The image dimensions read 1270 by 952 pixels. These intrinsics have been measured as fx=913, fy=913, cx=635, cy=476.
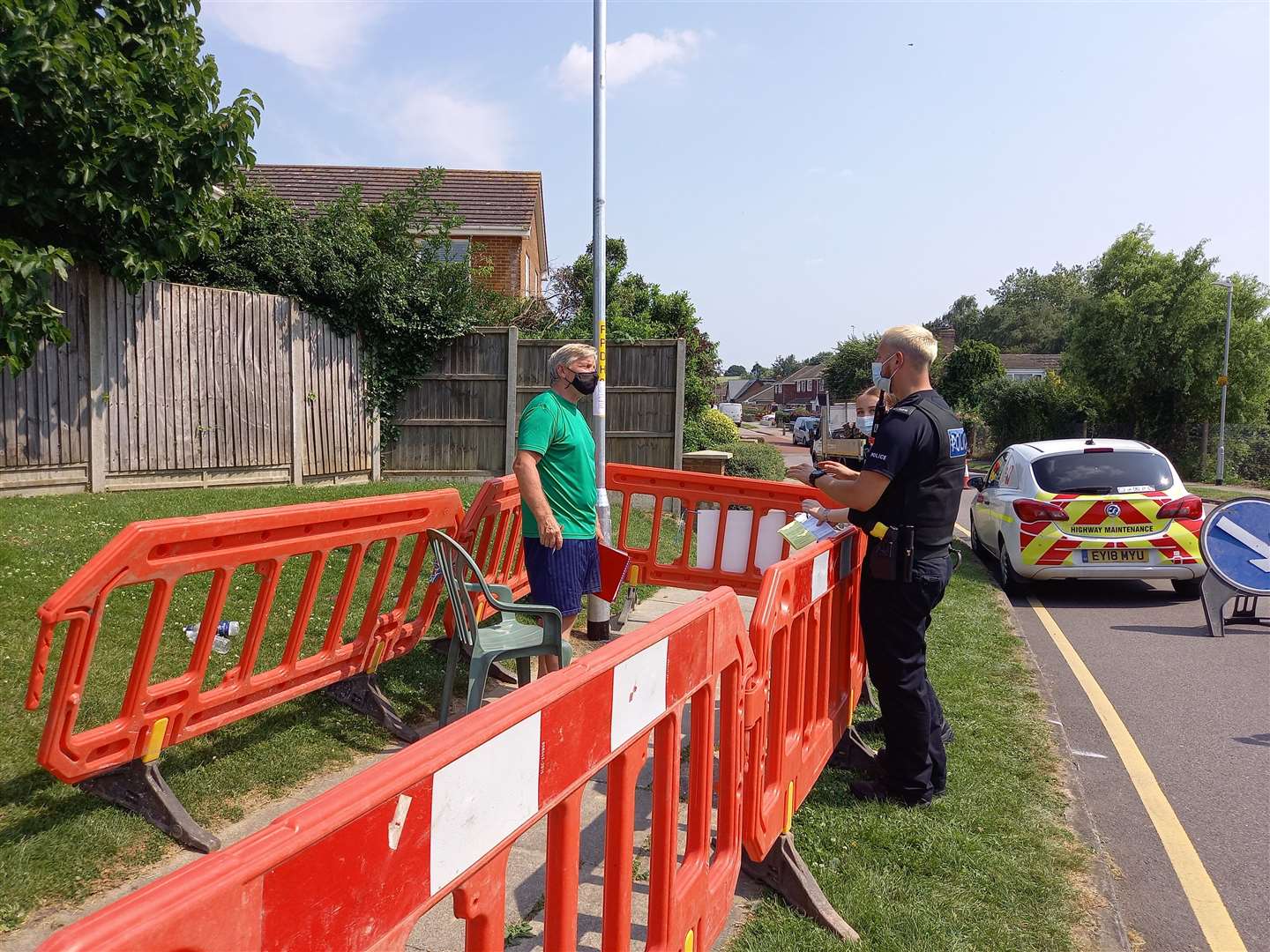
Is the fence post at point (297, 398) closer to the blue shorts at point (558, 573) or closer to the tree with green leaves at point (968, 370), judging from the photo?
the blue shorts at point (558, 573)

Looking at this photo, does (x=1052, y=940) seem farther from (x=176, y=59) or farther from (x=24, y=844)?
(x=176, y=59)

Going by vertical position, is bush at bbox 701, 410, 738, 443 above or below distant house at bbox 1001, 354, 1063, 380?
below

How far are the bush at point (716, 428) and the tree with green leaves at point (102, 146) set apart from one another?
458 inches

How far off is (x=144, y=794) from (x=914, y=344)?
151 inches

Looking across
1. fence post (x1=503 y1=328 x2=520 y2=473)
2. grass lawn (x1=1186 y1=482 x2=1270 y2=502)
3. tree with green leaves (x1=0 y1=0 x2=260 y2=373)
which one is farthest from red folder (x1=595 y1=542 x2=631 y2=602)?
grass lawn (x1=1186 y1=482 x2=1270 y2=502)

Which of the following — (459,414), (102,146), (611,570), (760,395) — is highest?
(760,395)

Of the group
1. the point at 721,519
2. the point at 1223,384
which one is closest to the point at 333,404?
the point at 721,519

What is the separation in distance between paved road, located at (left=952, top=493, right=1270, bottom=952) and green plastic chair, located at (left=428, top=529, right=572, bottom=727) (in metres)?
2.24

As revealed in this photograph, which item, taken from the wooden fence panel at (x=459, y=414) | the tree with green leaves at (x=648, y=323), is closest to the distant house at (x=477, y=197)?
the tree with green leaves at (x=648, y=323)

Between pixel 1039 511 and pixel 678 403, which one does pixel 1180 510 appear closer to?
pixel 1039 511

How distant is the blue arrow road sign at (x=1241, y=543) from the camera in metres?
7.60

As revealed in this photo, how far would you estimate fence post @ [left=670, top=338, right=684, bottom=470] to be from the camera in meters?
13.3

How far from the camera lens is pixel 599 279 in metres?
7.38

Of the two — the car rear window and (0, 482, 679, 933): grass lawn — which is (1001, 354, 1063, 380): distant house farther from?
(0, 482, 679, 933): grass lawn
